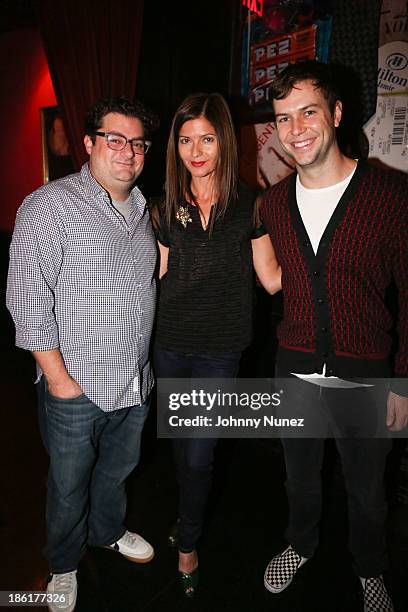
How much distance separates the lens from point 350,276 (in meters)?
1.41

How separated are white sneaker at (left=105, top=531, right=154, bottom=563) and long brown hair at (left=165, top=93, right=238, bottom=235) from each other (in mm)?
1487

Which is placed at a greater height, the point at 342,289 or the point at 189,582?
the point at 342,289

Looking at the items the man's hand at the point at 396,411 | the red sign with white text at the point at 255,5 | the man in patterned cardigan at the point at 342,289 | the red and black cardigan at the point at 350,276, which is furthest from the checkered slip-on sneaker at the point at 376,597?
the red sign with white text at the point at 255,5

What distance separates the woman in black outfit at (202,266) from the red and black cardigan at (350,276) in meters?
0.19

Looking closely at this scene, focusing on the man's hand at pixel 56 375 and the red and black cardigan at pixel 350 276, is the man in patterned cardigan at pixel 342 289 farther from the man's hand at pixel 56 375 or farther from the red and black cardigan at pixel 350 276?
the man's hand at pixel 56 375

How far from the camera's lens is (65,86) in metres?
2.33

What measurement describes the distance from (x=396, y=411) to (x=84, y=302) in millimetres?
1179

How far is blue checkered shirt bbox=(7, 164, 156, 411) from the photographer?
1305 mm

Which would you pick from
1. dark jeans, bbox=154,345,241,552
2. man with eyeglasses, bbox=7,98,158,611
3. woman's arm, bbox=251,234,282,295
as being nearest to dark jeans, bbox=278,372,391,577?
dark jeans, bbox=154,345,241,552

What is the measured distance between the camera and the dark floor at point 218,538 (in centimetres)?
→ 171

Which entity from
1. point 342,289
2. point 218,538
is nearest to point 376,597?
point 218,538

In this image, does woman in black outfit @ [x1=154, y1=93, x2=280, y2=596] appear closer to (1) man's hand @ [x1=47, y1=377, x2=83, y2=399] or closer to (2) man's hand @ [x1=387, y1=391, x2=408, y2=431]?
(1) man's hand @ [x1=47, y1=377, x2=83, y2=399]

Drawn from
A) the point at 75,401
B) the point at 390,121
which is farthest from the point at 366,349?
the point at 390,121

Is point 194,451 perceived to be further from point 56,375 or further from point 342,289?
point 342,289
